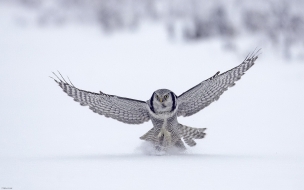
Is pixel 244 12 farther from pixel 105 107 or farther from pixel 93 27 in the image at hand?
pixel 105 107

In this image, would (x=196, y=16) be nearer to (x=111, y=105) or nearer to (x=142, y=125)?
(x=142, y=125)

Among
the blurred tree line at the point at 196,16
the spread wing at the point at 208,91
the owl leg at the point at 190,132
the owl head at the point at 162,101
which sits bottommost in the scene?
the owl leg at the point at 190,132

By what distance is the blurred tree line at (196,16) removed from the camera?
17.8 metres

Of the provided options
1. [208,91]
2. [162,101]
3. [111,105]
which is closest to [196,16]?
[208,91]

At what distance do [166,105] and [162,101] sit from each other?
0.11 meters

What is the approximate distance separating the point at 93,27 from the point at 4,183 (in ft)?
76.1

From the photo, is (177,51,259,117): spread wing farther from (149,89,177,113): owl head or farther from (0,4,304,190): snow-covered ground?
(0,4,304,190): snow-covered ground

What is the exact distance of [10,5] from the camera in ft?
110

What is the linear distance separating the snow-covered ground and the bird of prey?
0.24 meters

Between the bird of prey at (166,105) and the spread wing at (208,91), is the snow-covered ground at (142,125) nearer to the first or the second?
the bird of prey at (166,105)

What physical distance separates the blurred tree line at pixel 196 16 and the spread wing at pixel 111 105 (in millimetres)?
10214

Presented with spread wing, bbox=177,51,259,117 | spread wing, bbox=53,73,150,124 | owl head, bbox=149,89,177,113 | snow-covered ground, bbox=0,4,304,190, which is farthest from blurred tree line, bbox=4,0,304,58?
owl head, bbox=149,89,177,113

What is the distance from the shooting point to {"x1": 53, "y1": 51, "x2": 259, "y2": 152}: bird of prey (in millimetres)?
6535

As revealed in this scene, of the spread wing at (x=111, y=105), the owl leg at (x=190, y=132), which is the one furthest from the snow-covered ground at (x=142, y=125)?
the spread wing at (x=111, y=105)
